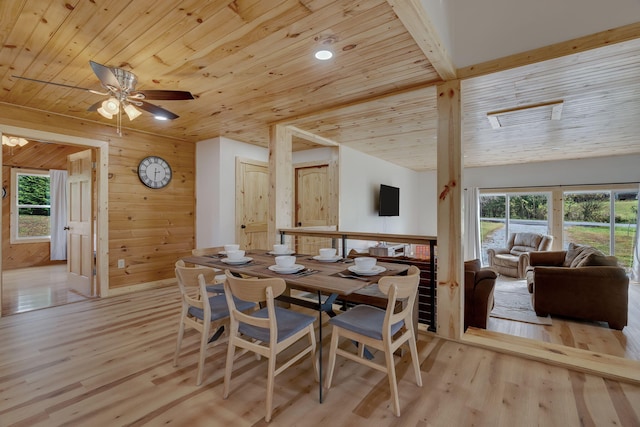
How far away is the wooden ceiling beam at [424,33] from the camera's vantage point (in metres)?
1.69

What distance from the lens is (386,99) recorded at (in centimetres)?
308

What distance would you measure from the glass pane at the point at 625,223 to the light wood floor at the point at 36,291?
9.61 m

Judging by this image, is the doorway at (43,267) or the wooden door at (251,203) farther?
the wooden door at (251,203)

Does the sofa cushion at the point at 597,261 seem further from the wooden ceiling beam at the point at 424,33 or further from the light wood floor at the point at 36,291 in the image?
the light wood floor at the point at 36,291

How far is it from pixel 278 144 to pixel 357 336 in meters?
2.72

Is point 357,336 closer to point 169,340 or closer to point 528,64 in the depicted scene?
point 169,340

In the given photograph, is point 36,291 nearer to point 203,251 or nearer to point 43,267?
point 43,267

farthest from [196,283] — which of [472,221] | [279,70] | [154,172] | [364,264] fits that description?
[472,221]

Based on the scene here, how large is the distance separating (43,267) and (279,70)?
Result: 6801mm

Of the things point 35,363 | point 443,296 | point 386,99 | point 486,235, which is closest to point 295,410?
point 443,296

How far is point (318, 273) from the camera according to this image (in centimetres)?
206

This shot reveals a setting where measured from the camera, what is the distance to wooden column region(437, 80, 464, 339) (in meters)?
2.56

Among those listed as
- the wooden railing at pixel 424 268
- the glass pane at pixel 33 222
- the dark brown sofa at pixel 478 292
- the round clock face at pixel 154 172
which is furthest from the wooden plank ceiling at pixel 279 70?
the glass pane at pixel 33 222

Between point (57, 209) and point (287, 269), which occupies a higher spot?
point (57, 209)
